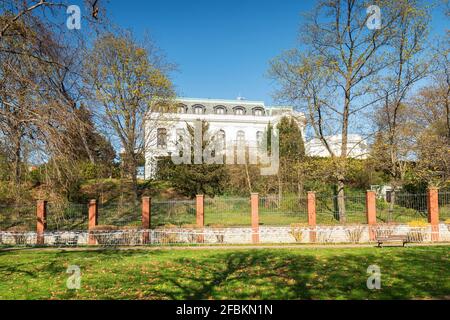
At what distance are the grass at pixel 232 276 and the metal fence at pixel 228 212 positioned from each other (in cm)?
589

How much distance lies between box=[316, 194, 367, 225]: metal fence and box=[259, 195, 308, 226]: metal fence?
1.00m

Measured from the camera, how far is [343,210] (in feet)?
65.4

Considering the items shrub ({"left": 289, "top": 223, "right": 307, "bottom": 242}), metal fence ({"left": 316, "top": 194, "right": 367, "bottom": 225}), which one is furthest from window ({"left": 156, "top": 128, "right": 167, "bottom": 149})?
shrub ({"left": 289, "top": 223, "right": 307, "bottom": 242})

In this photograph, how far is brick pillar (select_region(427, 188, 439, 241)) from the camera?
58.3 ft

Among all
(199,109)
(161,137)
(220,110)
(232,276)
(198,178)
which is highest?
(220,110)

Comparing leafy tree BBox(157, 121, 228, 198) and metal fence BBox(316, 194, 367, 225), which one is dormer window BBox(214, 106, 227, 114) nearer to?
leafy tree BBox(157, 121, 228, 198)

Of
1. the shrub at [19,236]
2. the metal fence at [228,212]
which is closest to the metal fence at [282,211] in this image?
the metal fence at [228,212]

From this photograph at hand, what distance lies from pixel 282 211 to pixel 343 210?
3.71 meters

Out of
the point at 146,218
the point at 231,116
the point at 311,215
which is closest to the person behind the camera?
the point at 146,218

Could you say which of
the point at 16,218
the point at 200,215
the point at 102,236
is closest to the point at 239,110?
the point at 200,215

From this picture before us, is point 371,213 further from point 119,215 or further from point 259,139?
point 259,139

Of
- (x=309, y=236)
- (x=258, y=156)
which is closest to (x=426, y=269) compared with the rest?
(x=309, y=236)

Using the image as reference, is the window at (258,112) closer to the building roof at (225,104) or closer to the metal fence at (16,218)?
the building roof at (225,104)
